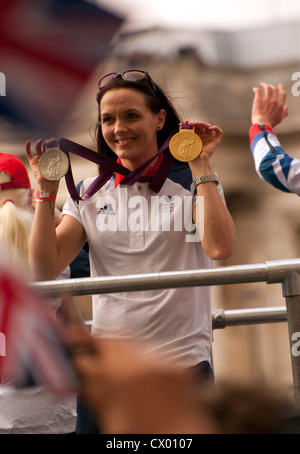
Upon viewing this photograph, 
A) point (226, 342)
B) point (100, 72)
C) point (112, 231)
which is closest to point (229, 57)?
point (226, 342)

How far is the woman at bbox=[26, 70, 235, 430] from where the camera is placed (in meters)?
2.68

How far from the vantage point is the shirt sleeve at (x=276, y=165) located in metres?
2.93

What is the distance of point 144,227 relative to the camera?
9.20 ft

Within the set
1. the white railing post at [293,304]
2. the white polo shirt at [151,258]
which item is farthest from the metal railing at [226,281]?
the white polo shirt at [151,258]

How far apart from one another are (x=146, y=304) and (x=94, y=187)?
50cm

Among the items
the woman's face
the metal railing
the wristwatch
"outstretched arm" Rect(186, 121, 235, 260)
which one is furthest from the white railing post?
the woman's face

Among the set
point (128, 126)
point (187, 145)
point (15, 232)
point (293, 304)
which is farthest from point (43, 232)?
point (293, 304)

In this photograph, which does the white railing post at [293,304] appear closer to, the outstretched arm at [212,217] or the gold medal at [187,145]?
the outstretched arm at [212,217]

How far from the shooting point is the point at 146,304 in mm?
2699

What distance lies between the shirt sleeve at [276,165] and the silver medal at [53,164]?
67cm

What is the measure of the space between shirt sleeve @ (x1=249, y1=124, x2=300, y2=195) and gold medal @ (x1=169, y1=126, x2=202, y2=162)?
13.2 inches

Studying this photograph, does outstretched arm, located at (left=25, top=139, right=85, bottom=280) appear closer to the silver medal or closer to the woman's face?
the silver medal

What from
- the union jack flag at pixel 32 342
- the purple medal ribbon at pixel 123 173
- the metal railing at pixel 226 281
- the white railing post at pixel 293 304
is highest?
the purple medal ribbon at pixel 123 173
